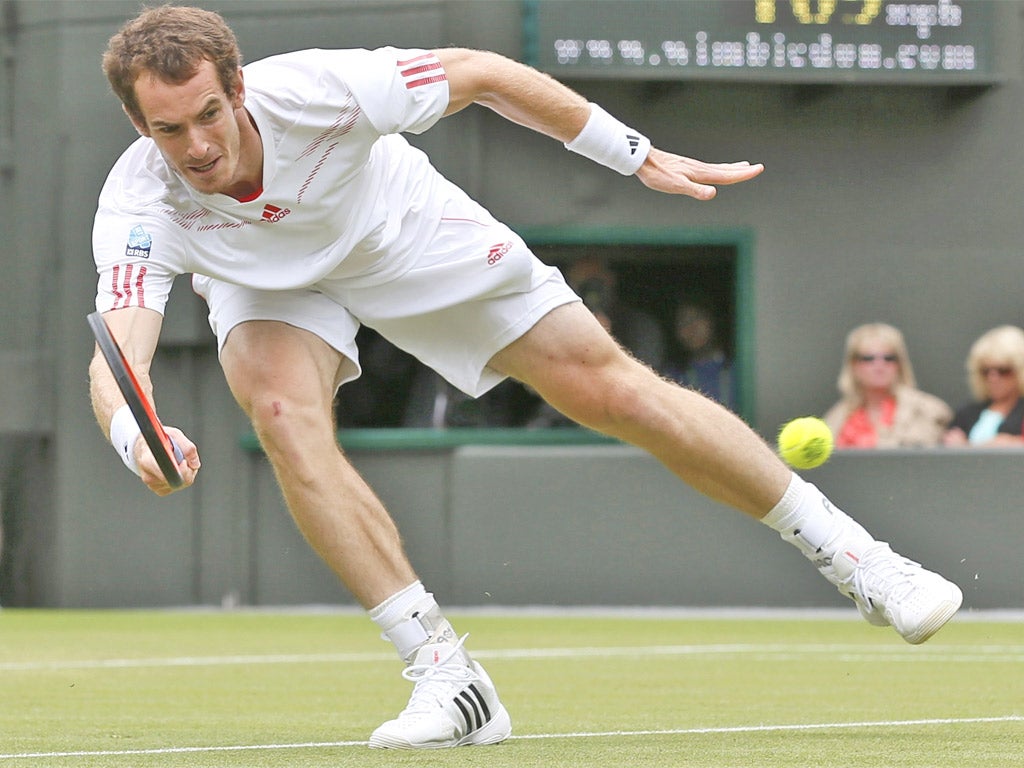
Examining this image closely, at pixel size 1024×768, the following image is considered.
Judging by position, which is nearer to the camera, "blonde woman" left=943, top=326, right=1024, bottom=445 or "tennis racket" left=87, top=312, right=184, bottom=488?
"tennis racket" left=87, top=312, right=184, bottom=488

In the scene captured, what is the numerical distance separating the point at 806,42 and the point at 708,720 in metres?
6.29

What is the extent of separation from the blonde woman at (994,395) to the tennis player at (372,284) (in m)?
5.76

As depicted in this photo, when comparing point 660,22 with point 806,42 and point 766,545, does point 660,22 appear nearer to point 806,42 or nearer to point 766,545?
point 806,42

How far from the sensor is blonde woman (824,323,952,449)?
1084 cm

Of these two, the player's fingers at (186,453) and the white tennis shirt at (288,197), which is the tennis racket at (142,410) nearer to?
the player's fingers at (186,453)

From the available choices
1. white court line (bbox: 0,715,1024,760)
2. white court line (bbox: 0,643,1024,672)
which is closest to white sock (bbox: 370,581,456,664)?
white court line (bbox: 0,715,1024,760)

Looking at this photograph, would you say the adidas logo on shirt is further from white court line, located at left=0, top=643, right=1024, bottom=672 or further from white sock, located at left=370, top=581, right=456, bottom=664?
white court line, located at left=0, top=643, right=1024, bottom=672

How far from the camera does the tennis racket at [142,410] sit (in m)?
3.82

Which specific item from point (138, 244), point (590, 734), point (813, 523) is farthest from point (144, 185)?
point (813, 523)

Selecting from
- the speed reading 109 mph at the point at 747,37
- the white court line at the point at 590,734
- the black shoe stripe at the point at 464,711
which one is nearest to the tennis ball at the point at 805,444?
the white court line at the point at 590,734

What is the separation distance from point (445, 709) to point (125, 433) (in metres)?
1.13

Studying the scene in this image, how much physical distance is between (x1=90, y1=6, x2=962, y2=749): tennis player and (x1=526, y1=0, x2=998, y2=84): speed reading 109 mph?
5.73 metres

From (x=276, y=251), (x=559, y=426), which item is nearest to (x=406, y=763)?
(x=276, y=251)

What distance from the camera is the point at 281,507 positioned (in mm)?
11711
